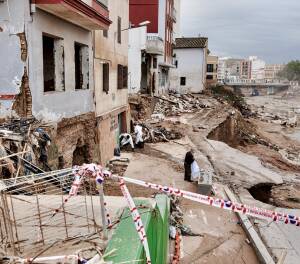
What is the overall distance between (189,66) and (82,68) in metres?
46.0

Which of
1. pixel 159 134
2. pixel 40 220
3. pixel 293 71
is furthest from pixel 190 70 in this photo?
pixel 293 71

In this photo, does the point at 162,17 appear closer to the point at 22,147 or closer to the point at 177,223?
the point at 177,223

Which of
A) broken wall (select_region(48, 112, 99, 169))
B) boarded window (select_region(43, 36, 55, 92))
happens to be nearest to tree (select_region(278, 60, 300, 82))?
broken wall (select_region(48, 112, 99, 169))

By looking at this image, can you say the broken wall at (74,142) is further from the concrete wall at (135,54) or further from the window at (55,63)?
the concrete wall at (135,54)

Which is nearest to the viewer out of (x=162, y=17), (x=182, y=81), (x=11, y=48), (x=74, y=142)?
(x=11, y=48)

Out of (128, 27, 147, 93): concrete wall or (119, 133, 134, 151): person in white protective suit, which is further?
(128, 27, 147, 93): concrete wall

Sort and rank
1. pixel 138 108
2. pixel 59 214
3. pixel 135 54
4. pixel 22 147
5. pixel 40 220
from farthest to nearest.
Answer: pixel 135 54 < pixel 138 108 < pixel 22 147 < pixel 59 214 < pixel 40 220

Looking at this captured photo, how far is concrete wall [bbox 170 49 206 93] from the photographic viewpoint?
5772 centimetres

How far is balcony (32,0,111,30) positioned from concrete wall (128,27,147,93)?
16.6m

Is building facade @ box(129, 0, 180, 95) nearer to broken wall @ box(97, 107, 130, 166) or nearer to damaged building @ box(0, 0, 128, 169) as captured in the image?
broken wall @ box(97, 107, 130, 166)

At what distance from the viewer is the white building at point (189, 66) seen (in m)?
57.6

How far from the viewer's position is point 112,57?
17.3 meters

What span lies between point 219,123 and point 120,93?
13.0 m

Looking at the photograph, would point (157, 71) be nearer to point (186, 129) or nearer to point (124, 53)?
point (186, 129)
